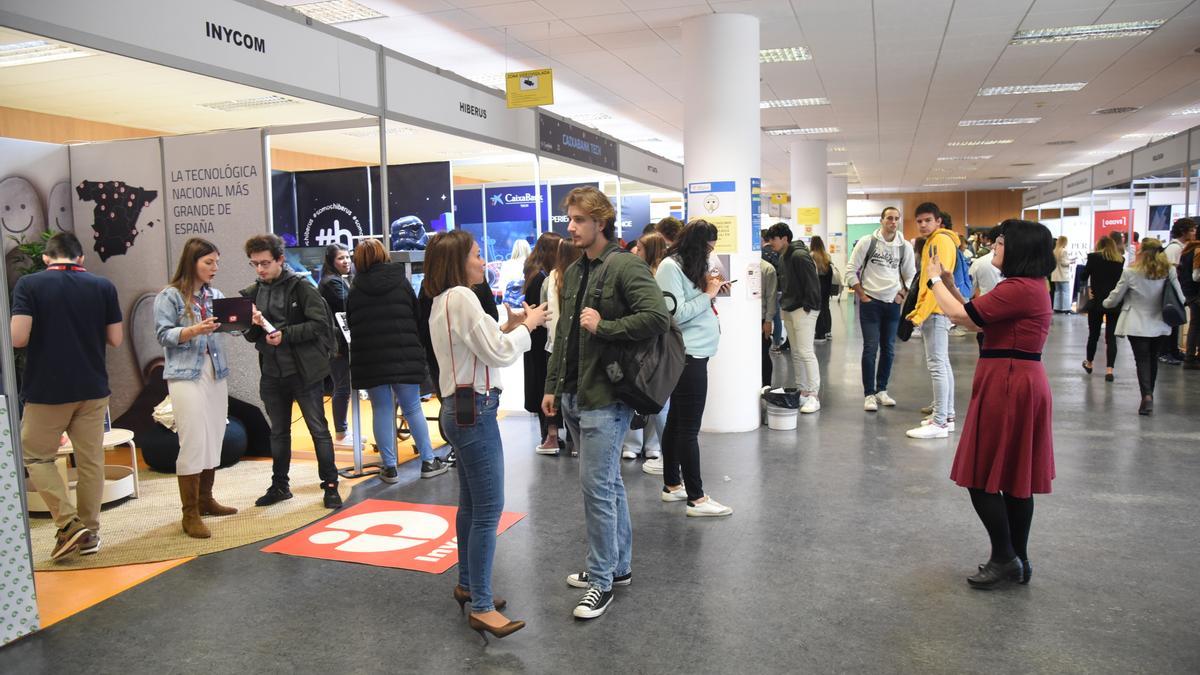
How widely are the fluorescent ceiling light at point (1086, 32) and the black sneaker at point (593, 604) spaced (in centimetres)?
744

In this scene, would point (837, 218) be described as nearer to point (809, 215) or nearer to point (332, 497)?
point (809, 215)

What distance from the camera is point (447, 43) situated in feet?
25.7

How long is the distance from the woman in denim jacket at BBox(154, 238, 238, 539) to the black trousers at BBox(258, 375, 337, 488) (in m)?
0.39

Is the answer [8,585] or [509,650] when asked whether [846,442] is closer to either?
[509,650]

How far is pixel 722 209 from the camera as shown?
20.7 ft

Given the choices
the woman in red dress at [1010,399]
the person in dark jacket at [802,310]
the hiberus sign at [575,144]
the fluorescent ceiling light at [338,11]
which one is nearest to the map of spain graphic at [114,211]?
the fluorescent ceiling light at [338,11]

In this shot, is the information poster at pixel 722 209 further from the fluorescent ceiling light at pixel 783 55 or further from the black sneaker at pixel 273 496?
the black sneaker at pixel 273 496

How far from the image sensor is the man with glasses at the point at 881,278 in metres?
6.68

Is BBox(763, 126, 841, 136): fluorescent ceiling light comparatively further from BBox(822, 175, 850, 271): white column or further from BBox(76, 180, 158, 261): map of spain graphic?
BBox(76, 180, 158, 261): map of spain graphic

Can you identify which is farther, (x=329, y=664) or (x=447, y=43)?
(x=447, y=43)

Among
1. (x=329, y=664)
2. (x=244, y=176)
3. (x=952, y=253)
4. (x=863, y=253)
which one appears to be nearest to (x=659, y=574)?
(x=329, y=664)

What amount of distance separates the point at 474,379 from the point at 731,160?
4067mm

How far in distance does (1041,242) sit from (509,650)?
8.26 feet

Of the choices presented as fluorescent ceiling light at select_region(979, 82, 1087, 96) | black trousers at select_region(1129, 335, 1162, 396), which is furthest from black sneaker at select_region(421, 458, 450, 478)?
fluorescent ceiling light at select_region(979, 82, 1087, 96)
